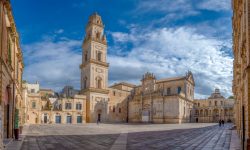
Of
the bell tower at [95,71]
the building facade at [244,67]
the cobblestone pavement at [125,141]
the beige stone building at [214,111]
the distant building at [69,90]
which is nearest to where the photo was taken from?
the building facade at [244,67]

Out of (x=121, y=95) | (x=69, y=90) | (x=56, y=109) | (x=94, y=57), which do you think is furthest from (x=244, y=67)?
(x=69, y=90)

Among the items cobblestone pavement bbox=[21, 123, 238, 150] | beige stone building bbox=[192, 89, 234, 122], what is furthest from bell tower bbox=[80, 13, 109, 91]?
cobblestone pavement bbox=[21, 123, 238, 150]

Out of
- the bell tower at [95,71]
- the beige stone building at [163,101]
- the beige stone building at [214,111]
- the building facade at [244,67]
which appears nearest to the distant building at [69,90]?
the bell tower at [95,71]

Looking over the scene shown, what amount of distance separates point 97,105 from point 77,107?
14.6 ft

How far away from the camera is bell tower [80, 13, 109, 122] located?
61.3m

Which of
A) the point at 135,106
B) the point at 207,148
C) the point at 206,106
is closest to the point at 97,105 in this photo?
the point at 135,106

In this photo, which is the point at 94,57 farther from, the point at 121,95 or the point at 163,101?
the point at 163,101

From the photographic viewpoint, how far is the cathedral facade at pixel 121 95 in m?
61.1

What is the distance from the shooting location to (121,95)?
2859 inches

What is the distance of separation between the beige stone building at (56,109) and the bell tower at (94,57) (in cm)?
463

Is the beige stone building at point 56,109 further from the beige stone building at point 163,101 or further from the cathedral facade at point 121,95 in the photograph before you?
the beige stone building at point 163,101

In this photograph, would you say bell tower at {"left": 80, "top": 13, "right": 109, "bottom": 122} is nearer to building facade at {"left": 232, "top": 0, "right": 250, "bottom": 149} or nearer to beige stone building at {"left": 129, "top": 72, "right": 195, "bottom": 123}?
beige stone building at {"left": 129, "top": 72, "right": 195, "bottom": 123}

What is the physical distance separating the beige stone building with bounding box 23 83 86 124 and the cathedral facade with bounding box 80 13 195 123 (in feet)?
6.17

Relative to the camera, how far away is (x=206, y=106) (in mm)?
84875
